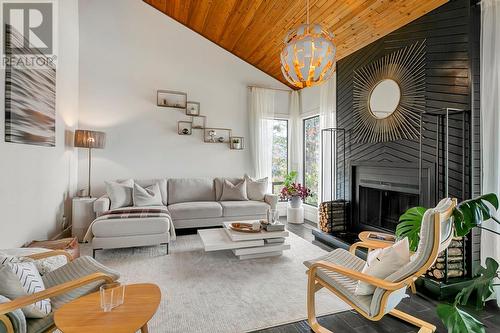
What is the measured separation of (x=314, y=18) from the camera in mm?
3527

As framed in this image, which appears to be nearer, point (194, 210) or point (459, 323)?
point (459, 323)

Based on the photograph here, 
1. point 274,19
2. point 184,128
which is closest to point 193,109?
point 184,128

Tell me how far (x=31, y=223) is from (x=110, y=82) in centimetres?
288

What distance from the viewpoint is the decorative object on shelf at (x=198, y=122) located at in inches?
205

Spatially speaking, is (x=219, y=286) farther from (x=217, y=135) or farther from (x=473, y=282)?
(x=217, y=135)

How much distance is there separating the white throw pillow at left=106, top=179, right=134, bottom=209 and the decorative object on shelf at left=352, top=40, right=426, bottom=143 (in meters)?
3.79

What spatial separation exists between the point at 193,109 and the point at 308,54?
3587 mm

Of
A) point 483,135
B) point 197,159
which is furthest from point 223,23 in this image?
point 483,135

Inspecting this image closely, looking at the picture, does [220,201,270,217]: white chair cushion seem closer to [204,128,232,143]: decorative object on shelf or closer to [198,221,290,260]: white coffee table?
[198,221,290,260]: white coffee table

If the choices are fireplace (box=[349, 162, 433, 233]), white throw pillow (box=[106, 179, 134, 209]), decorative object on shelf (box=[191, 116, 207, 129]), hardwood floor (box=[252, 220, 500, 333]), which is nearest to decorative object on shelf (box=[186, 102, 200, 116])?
decorative object on shelf (box=[191, 116, 207, 129])

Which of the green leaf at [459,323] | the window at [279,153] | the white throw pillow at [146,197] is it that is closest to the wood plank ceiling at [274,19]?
the window at [279,153]

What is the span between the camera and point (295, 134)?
19.2ft

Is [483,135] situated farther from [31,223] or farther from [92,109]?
[92,109]

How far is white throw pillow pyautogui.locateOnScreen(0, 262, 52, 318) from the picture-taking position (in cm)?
131
